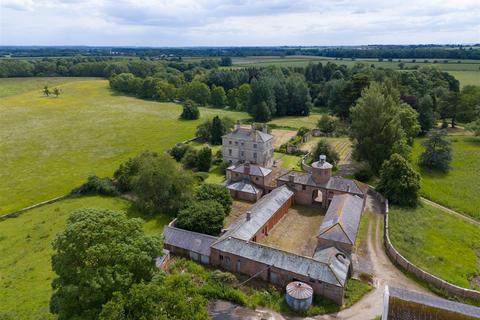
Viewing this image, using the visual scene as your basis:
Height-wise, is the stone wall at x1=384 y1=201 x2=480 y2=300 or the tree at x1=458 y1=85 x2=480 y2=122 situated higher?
the tree at x1=458 y1=85 x2=480 y2=122


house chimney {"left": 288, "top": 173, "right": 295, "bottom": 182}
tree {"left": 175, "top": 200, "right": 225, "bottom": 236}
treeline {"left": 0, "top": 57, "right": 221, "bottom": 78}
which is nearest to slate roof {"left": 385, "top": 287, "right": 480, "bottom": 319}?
tree {"left": 175, "top": 200, "right": 225, "bottom": 236}

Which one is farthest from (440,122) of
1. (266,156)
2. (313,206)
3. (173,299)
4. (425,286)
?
(173,299)

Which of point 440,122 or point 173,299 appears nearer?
point 173,299

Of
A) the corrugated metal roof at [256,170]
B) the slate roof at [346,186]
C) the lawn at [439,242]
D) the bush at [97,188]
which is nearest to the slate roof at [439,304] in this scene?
the lawn at [439,242]

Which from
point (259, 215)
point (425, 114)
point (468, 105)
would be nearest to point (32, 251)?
point (259, 215)

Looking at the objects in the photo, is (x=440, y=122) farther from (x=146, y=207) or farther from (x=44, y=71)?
(x=44, y=71)

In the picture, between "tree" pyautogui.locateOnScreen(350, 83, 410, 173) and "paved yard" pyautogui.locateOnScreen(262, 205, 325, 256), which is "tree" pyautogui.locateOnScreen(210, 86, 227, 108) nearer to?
"tree" pyautogui.locateOnScreen(350, 83, 410, 173)
